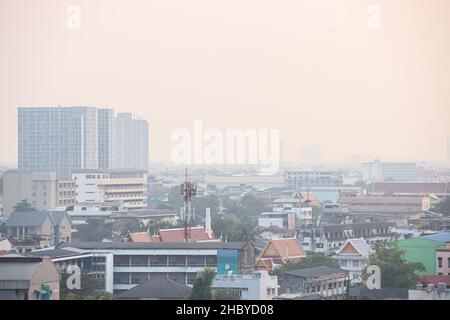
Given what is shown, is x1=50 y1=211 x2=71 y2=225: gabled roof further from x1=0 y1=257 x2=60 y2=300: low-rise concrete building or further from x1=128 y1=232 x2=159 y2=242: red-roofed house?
x1=0 y1=257 x2=60 y2=300: low-rise concrete building

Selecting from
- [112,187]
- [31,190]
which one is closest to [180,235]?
[31,190]

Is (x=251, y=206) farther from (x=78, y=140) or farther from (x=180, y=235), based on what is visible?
(x=180, y=235)

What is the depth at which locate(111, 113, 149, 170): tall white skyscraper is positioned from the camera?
2264cm

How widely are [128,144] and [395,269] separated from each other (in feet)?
51.6

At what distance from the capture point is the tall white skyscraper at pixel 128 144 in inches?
891

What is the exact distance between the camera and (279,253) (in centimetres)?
991

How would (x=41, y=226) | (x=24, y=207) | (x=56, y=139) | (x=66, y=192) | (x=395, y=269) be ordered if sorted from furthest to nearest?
(x=56, y=139) → (x=66, y=192) → (x=24, y=207) → (x=41, y=226) → (x=395, y=269)

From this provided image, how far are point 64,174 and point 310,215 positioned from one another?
670cm

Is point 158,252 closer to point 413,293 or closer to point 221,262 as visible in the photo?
point 221,262

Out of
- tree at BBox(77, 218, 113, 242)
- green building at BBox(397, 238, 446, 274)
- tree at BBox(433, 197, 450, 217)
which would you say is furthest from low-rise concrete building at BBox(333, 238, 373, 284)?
tree at BBox(433, 197, 450, 217)

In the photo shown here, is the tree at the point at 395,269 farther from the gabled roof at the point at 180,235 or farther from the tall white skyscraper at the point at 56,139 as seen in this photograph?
the tall white skyscraper at the point at 56,139

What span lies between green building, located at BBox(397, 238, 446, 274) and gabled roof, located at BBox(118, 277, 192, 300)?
244cm

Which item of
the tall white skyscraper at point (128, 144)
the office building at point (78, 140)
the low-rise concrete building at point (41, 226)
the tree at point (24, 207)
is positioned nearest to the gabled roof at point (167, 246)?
the low-rise concrete building at point (41, 226)
